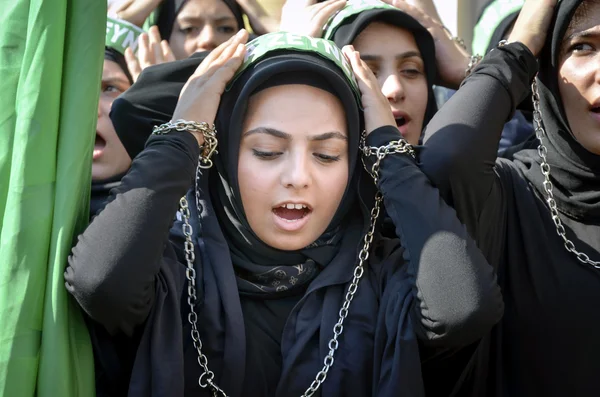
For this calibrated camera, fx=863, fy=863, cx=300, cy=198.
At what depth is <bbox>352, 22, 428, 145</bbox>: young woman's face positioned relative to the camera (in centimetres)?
318

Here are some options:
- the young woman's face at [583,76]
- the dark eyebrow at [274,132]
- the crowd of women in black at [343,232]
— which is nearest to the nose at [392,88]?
the crowd of women in black at [343,232]

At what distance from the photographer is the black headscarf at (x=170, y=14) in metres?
3.90

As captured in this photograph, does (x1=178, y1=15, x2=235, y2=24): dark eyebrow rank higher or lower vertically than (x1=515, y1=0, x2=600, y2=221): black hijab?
higher

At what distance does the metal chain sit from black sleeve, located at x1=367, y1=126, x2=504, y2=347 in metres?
0.45

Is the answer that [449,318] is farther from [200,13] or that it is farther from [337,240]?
[200,13]

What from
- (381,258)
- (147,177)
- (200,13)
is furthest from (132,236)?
(200,13)

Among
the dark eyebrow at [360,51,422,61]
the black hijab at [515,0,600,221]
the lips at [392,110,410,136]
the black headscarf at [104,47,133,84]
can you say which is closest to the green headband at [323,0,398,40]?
the dark eyebrow at [360,51,422,61]

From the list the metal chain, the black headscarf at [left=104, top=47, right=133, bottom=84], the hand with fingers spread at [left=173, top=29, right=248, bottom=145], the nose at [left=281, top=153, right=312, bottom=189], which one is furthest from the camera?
the black headscarf at [left=104, top=47, right=133, bottom=84]

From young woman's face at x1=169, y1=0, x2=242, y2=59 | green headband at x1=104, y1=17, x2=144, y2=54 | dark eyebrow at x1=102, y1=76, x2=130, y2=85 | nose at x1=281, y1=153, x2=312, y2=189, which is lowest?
nose at x1=281, y1=153, x2=312, y2=189

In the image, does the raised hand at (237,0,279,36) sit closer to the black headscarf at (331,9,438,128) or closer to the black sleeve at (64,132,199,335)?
the black headscarf at (331,9,438,128)

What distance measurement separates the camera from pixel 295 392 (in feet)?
7.35

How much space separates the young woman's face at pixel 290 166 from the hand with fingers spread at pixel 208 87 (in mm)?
104

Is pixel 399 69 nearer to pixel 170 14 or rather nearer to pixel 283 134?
pixel 283 134

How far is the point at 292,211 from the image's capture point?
95.8 inches
